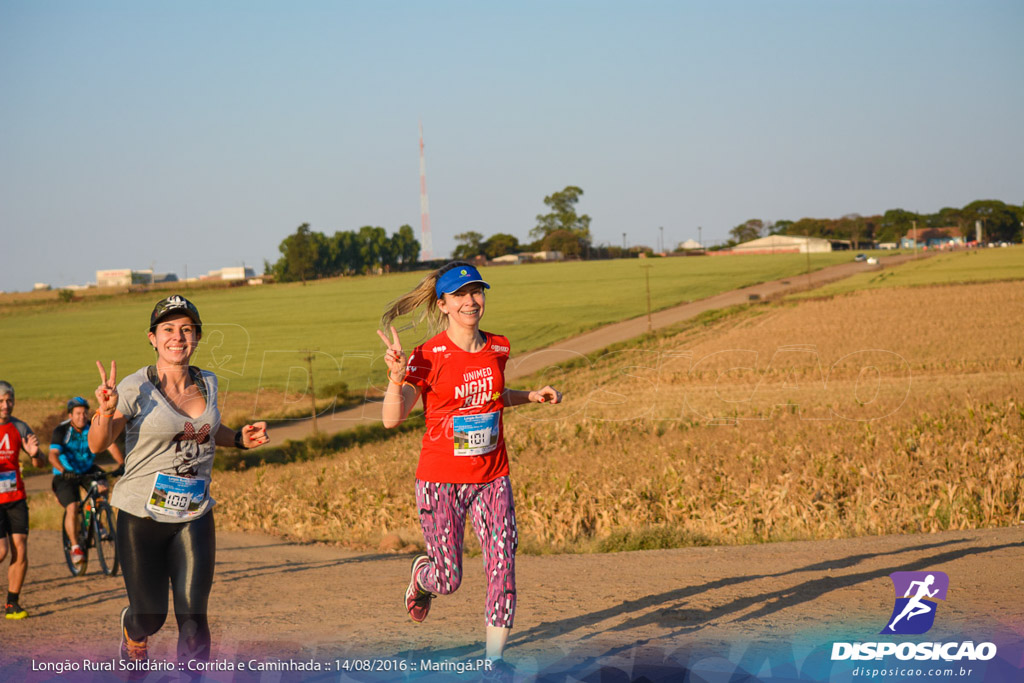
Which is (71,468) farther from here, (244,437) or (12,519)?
(244,437)

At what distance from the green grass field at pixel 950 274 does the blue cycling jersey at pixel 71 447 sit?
56.1 metres

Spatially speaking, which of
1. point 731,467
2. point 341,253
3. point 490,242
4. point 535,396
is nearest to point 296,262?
point 341,253

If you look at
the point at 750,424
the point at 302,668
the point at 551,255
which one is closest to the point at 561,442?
the point at 750,424

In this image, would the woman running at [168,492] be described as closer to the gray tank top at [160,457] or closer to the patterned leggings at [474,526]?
the gray tank top at [160,457]

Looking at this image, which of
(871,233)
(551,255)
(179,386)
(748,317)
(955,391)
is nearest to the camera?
(179,386)

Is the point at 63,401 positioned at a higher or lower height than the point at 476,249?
lower

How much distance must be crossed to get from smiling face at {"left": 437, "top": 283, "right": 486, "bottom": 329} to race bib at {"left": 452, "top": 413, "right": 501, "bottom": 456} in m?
0.59

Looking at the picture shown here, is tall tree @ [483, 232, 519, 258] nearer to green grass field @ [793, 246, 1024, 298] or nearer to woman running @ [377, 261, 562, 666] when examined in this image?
green grass field @ [793, 246, 1024, 298]

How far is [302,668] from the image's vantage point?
6.05 metres

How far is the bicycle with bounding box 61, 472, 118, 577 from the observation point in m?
11.9

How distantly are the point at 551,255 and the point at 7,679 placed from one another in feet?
424

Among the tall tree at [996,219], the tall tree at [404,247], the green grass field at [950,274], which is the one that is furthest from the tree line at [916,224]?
the tall tree at [404,247]

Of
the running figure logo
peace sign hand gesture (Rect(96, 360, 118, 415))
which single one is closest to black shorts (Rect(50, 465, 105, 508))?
peace sign hand gesture (Rect(96, 360, 118, 415))

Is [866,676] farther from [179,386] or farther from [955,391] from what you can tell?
[955,391]
